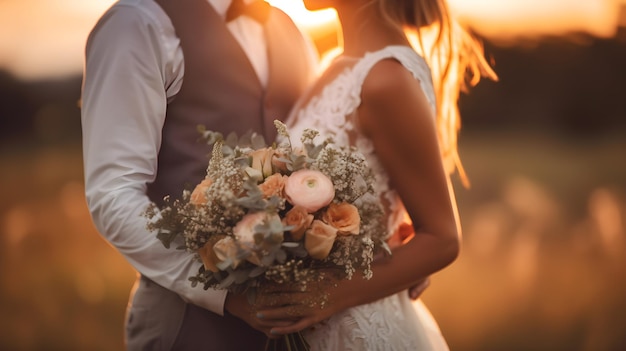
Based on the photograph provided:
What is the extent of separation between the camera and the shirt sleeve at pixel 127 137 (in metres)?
2.09

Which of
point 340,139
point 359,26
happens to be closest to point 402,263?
point 340,139

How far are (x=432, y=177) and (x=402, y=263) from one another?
0.86ft

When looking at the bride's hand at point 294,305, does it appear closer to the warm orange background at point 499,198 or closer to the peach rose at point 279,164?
the peach rose at point 279,164

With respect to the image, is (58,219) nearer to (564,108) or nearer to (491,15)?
(491,15)

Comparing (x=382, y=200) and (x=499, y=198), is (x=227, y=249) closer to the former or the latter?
(x=382, y=200)

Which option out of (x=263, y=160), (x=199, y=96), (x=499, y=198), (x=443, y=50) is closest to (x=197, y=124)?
(x=199, y=96)

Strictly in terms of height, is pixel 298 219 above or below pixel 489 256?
above

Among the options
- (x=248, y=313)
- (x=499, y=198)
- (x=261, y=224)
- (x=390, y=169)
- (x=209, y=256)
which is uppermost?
(x=261, y=224)

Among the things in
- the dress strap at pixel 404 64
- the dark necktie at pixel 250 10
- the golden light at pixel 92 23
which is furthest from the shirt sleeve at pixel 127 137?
the golden light at pixel 92 23

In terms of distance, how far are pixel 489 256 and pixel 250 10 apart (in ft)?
14.4

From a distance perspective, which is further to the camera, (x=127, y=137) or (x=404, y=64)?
(x=404, y=64)

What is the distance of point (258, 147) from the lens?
194 cm

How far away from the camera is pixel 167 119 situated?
224 cm

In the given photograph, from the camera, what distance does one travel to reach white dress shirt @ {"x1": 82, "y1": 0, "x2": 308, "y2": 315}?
209 cm
